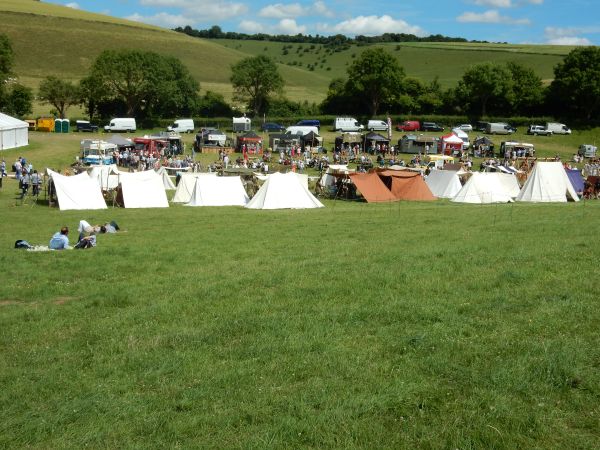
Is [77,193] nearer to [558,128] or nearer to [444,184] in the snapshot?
[444,184]

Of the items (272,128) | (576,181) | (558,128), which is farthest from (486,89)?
(576,181)

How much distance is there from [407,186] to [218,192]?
7.89 metres

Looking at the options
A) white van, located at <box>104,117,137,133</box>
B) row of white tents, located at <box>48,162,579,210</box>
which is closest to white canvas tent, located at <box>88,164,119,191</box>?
row of white tents, located at <box>48,162,579,210</box>

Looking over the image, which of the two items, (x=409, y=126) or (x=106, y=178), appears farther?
(x=409, y=126)

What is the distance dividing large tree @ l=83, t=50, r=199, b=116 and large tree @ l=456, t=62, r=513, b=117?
98.7 feet

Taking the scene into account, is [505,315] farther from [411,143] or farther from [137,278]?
[411,143]

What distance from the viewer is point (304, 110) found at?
75.2 m

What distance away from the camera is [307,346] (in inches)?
288

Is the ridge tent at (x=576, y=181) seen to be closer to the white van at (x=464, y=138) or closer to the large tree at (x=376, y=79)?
the white van at (x=464, y=138)

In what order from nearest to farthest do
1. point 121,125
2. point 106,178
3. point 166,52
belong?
point 106,178, point 121,125, point 166,52

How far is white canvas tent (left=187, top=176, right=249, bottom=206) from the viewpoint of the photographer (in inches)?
1051

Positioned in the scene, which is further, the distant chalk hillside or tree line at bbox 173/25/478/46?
tree line at bbox 173/25/478/46

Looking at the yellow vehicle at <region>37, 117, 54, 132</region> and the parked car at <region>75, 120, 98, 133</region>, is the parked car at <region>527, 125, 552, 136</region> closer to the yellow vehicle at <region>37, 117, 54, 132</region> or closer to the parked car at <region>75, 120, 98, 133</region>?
the parked car at <region>75, 120, 98, 133</region>

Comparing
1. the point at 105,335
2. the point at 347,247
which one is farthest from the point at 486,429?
the point at 347,247
